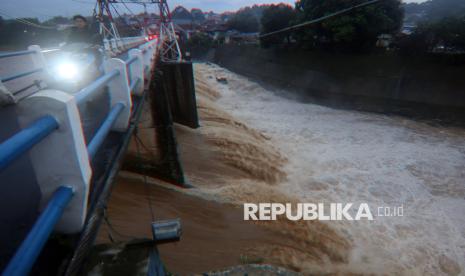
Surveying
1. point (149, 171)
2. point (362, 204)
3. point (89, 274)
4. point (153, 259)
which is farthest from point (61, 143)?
point (362, 204)

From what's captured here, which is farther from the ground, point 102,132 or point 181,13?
point 181,13

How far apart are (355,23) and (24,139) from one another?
22.6 m

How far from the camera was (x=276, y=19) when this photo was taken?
98.9 ft

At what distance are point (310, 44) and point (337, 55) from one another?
2.67 m

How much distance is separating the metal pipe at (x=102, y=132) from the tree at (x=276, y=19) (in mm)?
28949

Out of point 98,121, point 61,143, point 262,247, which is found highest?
point 61,143

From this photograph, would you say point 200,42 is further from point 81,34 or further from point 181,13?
point 181,13

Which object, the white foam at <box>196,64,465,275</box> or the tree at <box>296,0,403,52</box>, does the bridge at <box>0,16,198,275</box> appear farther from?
the tree at <box>296,0,403,52</box>

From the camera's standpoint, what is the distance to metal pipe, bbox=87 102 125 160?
1959 mm

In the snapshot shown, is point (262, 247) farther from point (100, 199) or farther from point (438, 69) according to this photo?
point (438, 69)

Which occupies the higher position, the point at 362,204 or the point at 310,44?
the point at 310,44

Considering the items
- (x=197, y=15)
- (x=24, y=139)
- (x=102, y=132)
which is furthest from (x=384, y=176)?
(x=197, y=15)

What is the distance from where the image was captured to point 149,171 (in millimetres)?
7324

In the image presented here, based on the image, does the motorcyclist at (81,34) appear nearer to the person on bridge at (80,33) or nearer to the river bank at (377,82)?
Result: the person on bridge at (80,33)
